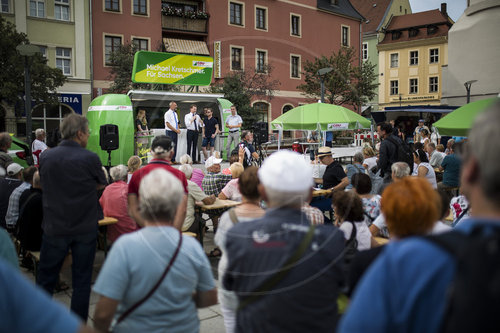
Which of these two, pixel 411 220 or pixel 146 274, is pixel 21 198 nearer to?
pixel 146 274

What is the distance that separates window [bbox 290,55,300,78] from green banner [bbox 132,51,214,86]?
17.8 metres

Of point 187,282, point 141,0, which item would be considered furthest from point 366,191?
point 141,0

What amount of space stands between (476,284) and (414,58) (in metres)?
53.3

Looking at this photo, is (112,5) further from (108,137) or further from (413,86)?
(413,86)

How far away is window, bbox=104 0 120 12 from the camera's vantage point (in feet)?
87.7

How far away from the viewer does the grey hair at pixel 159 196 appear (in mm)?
2066

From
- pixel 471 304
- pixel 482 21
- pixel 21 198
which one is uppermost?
pixel 482 21

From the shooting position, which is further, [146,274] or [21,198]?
[21,198]

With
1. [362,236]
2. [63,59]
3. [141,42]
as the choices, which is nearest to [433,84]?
[141,42]

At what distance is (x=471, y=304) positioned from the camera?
922 mm

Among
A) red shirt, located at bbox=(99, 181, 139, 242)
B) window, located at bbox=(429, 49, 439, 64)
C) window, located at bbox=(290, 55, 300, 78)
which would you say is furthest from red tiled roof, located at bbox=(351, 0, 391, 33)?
red shirt, located at bbox=(99, 181, 139, 242)

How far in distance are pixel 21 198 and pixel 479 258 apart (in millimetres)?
5204

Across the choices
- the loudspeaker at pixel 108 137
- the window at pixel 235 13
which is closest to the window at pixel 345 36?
the window at pixel 235 13

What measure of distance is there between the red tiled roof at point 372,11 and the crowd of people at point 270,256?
52.6 m
